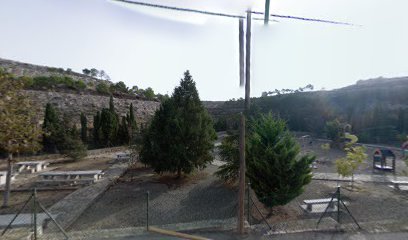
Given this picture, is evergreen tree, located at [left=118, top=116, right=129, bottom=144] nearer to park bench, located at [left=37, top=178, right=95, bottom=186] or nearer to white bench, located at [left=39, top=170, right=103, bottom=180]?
white bench, located at [left=39, top=170, right=103, bottom=180]

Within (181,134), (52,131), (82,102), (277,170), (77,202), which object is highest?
(82,102)

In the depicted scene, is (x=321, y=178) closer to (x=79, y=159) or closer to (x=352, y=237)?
(x=352, y=237)

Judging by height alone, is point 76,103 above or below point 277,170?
above

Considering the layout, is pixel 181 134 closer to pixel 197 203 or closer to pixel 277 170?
pixel 197 203

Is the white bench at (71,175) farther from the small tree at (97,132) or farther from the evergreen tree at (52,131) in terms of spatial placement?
the small tree at (97,132)

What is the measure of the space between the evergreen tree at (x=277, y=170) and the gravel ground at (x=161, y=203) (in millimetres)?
1546

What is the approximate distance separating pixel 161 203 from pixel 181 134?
3.48 m

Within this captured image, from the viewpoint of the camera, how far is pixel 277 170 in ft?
24.9

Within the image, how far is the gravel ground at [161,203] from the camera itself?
314 inches

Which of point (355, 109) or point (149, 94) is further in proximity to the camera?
point (149, 94)

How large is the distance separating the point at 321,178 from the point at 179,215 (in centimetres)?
901

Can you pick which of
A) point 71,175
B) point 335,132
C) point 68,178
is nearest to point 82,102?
point 71,175

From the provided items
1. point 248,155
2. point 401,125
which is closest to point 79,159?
point 248,155

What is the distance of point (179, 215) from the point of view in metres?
8.44
